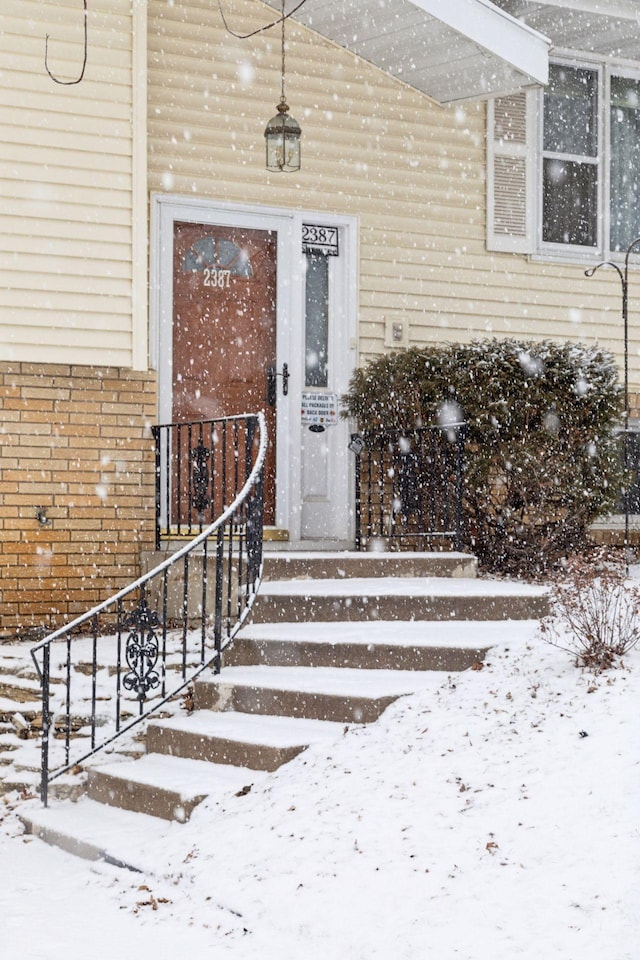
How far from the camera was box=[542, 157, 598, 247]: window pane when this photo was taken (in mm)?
9898

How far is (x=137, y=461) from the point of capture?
7980 millimetres

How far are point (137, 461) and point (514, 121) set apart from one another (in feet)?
14.1

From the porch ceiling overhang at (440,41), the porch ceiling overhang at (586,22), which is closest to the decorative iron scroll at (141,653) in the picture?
the porch ceiling overhang at (440,41)

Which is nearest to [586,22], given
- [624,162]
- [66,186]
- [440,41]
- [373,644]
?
[624,162]

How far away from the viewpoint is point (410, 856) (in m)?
4.23

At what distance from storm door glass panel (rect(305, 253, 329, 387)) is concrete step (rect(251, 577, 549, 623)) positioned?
2451 mm

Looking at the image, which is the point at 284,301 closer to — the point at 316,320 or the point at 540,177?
the point at 316,320

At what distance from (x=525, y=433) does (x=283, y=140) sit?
2653 mm

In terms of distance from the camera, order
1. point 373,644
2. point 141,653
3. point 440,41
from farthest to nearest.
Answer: point 440,41 → point 373,644 → point 141,653

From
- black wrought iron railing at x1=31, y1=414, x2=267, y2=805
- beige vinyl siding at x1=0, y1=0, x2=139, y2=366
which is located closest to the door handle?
black wrought iron railing at x1=31, y1=414, x2=267, y2=805

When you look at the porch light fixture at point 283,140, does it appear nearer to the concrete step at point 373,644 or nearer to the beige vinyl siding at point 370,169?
the beige vinyl siding at point 370,169

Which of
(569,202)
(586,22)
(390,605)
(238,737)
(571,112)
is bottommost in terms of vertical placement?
(238,737)

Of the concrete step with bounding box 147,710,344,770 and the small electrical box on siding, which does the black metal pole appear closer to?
the small electrical box on siding

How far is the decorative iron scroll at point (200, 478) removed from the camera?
7.98 metres
